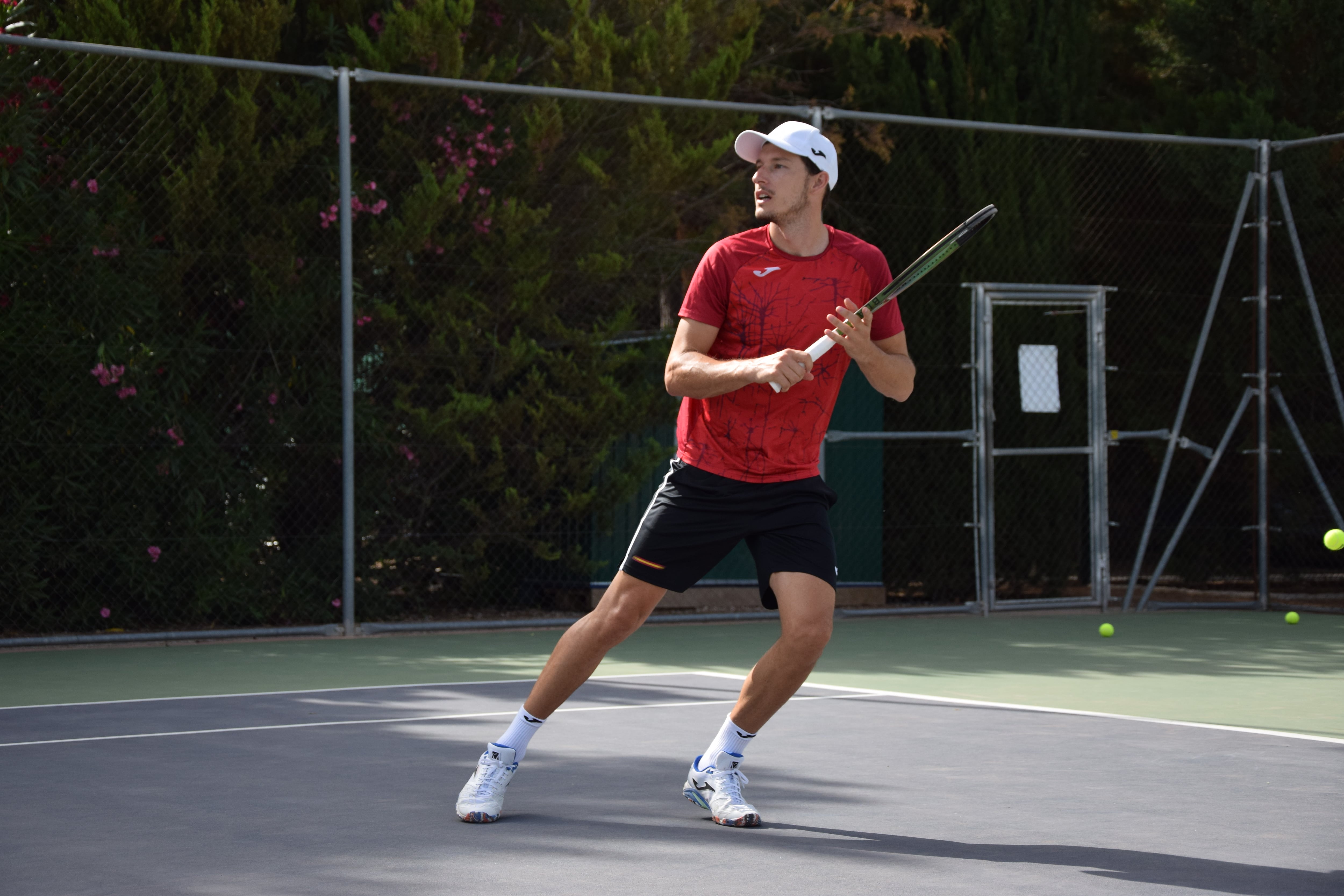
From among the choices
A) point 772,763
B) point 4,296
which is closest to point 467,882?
point 772,763

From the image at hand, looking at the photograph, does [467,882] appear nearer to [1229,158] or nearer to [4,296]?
[4,296]

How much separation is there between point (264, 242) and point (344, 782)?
16.1 feet

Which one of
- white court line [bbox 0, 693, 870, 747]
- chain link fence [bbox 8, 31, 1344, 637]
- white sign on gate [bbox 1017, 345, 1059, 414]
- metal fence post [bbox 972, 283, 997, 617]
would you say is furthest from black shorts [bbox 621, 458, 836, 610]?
white sign on gate [bbox 1017, 345, 1059, 414]

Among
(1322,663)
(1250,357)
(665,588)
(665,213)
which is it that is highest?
(665,213)

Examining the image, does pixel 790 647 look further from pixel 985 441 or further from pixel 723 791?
pixel 985 441

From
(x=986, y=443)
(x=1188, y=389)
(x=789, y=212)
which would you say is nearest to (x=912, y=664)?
(x=986, y=443)

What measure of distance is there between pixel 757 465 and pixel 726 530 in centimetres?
19

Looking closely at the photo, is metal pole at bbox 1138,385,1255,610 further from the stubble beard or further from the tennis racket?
the stubble beard

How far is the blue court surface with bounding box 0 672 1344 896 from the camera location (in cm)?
403

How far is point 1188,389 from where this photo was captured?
11.3 metres

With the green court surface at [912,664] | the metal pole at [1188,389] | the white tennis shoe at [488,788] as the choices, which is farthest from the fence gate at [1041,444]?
the white tennis shoe at [488,788]

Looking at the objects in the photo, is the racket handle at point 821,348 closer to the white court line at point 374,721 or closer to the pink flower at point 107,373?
the white court line at point 374,721

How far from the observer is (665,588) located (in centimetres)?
479

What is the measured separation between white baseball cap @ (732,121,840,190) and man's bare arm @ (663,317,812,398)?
19.2 inches
